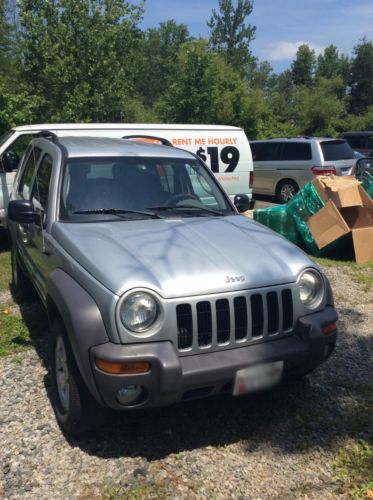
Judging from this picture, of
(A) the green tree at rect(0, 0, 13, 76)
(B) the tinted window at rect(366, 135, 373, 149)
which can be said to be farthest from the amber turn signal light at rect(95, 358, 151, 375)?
(A) the green tree at rect(0, 0, 13, 76)

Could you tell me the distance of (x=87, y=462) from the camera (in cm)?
306

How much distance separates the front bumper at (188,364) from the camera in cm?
272

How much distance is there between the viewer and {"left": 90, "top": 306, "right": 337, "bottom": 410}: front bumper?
272 cm

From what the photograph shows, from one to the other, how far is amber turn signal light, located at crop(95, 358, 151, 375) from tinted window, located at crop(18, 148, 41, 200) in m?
2.81

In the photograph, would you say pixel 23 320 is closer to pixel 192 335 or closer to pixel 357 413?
pixel 192 335

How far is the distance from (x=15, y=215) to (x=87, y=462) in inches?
76.8

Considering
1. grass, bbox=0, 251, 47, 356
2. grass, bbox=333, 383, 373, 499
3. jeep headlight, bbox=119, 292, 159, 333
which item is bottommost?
grass, bbox=0, 251, 47, 356

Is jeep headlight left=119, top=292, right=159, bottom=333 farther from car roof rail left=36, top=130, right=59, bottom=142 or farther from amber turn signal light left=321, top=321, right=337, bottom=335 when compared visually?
car roof rail left=36, top=130, right=59, bottom=142

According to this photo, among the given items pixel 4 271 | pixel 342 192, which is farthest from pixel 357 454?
pixel 4 271

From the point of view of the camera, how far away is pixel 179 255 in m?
3.18

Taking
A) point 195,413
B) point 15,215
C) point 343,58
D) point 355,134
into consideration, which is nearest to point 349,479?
point 195,413

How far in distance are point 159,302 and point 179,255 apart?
1.47 feet

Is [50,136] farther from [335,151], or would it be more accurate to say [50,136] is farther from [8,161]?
[335,151]

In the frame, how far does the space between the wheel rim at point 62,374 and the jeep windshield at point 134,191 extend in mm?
995
